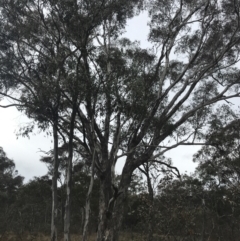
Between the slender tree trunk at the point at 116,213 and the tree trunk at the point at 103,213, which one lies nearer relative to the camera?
the tree trunk at the point at 103,213

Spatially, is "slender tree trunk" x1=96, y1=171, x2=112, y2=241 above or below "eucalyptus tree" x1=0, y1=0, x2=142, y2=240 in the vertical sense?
below

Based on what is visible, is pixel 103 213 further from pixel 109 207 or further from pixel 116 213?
pixel 116 213

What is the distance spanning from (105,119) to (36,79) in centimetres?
246

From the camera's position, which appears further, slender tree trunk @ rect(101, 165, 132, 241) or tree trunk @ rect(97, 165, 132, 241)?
slender tree trunk @ rect(101, 165, 132, 241)

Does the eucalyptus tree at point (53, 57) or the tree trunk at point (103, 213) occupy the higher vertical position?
the eucalyptus tree at point (53, 57)

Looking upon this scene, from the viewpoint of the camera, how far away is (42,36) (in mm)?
12500

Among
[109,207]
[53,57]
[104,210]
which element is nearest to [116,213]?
[104,210]

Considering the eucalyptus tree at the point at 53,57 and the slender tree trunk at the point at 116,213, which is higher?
the eucalyptus tree at the point at 53,57

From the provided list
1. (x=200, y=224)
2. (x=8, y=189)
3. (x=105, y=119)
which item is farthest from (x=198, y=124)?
(x=8, y=189)

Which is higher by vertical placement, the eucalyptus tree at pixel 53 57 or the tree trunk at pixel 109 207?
the eucalyptus tree at pixel 53 57

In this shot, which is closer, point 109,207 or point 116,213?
point 109,207

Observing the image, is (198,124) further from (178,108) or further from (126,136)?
(126,136)

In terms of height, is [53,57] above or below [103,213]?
above

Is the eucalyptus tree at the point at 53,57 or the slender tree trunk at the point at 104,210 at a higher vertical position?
the eucalyptus tree at the point at 53,57
